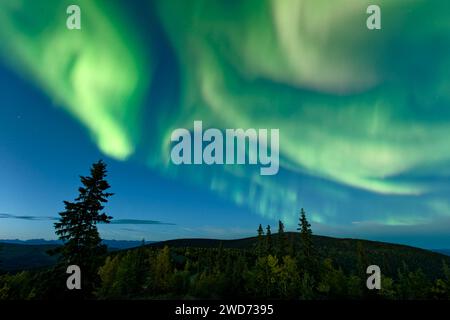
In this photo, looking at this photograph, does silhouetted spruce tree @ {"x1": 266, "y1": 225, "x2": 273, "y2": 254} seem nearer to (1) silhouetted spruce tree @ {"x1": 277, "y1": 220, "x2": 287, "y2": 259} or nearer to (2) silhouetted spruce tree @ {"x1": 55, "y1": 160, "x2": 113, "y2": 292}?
(1) silhouetted spruce tree @ {"x1": 277, "y1": 220, "x2": 287, "y2": 259}

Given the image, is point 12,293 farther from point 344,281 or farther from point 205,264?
point 344,281

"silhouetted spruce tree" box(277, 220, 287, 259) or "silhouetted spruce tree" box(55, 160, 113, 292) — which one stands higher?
"silhouetted spruce tree" box(55, 160, 113, 292)

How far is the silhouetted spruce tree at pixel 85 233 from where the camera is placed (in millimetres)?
21234

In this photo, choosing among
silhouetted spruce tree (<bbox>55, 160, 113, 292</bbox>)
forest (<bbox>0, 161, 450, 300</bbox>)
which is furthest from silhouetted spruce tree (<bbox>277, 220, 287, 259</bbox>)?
silhouetted spruce tree (<bbox>55, 160, 113, 292</bbox>)

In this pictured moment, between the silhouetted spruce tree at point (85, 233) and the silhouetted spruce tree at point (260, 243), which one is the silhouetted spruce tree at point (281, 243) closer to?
the silhouetted spruce tree at point (260, 243)

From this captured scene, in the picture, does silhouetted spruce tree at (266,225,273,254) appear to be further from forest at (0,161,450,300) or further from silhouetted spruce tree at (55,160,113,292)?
silhouetted spruce tree at (55,160,113,292)

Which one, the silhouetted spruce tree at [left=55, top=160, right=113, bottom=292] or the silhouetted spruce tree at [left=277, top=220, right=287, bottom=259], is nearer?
the silhouetted spruce tree at [left=55, top=160, right=113, bottom=292]

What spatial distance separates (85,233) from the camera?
22.0 metres

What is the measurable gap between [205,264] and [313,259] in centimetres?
4304

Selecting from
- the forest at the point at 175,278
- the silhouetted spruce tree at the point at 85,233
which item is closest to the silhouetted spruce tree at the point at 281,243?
the forest at the point at 175,278

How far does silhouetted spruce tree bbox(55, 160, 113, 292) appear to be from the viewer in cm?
2123

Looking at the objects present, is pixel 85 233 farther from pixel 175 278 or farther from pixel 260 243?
pixel 260 243
